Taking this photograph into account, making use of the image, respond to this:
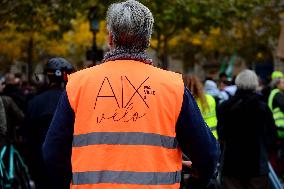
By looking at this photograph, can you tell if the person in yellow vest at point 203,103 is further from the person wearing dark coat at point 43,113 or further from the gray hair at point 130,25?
the gray hair at point 130,25

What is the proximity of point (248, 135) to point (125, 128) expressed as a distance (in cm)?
513

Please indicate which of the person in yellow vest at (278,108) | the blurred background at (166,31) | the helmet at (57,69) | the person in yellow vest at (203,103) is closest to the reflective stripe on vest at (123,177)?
the helmet at (57,69)

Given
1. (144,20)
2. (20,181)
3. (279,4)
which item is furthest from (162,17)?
(279,4)

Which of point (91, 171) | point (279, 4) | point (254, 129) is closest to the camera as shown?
point (91, 171)

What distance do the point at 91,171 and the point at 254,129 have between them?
16.9 feet

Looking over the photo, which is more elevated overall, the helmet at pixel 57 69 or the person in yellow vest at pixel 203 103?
the helmet at pixel 57 69

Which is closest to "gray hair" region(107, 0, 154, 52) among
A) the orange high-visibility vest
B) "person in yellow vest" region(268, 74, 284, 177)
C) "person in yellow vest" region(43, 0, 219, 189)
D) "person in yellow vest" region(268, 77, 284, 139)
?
"person in yellow vest" region(43, 0, 219, 189)

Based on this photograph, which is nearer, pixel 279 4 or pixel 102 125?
pixel 102 125

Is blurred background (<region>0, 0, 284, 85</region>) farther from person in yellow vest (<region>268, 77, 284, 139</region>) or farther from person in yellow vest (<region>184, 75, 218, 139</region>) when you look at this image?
person in yellow vest (<region>268, 77, 284, 139</region>)

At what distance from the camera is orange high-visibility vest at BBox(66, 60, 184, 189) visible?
344cm

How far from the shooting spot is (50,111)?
7.58 meters

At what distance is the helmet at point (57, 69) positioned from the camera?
23.5ft

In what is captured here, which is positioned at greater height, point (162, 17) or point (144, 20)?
point (144, 20)

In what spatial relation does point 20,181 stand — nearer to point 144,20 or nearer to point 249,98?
point 249,98
